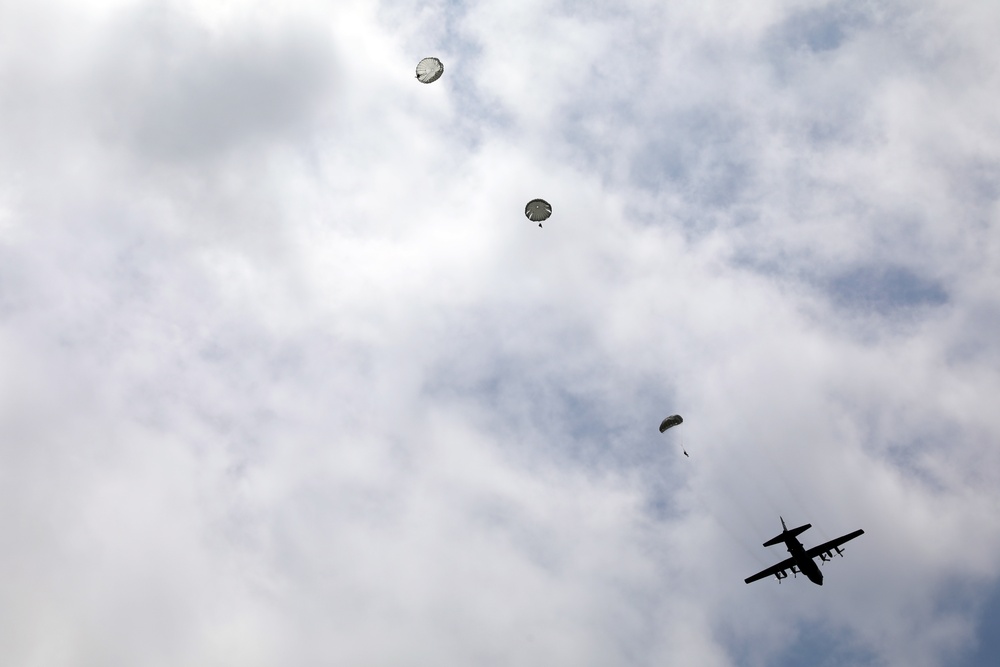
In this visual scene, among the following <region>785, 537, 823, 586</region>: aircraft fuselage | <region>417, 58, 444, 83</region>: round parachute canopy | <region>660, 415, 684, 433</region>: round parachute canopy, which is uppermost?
<region>417, 58, 444, 83</region>: round parachute canopy

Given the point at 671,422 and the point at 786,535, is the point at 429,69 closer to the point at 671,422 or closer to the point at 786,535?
the point at 671,422

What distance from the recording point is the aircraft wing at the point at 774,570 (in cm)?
8962

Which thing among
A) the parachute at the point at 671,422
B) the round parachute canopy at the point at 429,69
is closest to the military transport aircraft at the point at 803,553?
the parachute at the point at 671,422

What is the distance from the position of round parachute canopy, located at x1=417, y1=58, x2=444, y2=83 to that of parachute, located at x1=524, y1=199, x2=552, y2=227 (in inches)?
679

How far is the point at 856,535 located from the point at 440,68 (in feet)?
268

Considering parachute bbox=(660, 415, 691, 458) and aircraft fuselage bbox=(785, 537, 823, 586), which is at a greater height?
parachute bbox=(660, 415, 691, 458)

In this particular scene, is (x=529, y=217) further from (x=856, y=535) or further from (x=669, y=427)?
(x=856, y=535)

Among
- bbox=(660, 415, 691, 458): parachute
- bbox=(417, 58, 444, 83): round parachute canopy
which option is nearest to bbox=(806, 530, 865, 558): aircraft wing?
bbox=(660, 415, 691, 458): parachute

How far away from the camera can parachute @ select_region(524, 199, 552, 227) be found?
71.7 metres

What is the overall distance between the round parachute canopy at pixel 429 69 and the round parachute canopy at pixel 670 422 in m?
46.3

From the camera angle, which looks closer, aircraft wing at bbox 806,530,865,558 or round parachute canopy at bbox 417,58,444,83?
round parachute canopy at bbox 417,58,444,83

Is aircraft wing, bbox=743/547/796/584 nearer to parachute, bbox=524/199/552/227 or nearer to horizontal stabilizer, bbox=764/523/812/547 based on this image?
horizontal stabilizer, bbox=764/523/812/547

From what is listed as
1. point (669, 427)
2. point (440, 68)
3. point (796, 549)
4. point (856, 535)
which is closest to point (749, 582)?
point (796, 549)

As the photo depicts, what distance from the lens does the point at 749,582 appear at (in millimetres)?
91312
